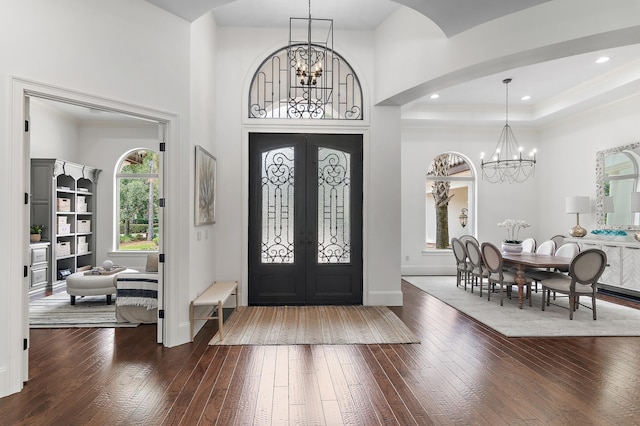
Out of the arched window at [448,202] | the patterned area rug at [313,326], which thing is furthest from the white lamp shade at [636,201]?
the patterned area rug at [313,326]

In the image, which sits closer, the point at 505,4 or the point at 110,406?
the point at 110,406

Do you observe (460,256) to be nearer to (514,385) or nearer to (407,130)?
(407,130)

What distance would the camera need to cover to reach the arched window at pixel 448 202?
8719mm

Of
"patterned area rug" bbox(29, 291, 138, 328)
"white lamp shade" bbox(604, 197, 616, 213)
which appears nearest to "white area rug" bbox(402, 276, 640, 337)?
"white lamp shade" bbox(604, 197, 616, 213)

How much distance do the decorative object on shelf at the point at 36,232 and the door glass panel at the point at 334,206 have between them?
504cm

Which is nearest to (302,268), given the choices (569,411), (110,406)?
(110,406)

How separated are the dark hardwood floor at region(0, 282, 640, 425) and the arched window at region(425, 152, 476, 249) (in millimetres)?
4724

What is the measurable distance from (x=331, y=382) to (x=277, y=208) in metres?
2.98

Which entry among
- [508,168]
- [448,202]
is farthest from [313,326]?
[508,168]

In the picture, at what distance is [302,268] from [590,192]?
19.8ft

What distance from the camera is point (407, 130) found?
847 cm

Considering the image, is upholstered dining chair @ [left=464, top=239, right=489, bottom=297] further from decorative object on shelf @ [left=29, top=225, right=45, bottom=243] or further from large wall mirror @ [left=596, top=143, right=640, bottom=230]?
decorative object on shelf @ [left=29, top=225, right=45, bottom=243]

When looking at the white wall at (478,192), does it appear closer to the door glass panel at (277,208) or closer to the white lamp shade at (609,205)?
the white lamp shade at (609,205)

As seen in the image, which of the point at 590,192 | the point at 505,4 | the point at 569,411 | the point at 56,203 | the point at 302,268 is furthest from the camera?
the point at 590,192
